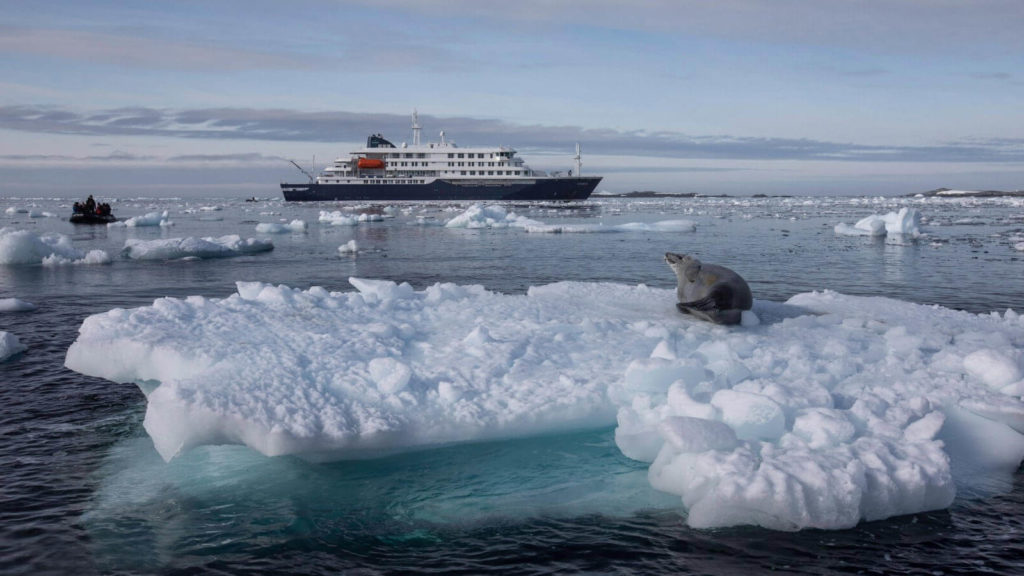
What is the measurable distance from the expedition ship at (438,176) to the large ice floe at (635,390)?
7084cm

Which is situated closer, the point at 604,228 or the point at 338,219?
the point at 604,228

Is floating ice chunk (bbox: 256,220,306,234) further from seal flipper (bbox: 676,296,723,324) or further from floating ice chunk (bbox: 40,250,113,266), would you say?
seal flipper (bbox: 676,296,723,324)

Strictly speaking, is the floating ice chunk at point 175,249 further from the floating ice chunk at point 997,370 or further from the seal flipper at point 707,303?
the floating ice chunk at point 997,370

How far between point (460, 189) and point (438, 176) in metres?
3.44

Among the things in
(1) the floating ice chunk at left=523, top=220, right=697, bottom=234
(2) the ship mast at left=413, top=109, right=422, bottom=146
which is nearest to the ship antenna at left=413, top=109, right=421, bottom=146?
(2) the ship mast at left=413, top=109, right=422, bottom=146

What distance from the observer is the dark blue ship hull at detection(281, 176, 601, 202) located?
78188 mm

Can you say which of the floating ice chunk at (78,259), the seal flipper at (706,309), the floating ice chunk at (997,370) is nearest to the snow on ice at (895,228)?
the seal flipper at (706,309)

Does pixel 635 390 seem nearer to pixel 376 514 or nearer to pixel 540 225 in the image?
pixel 376 514

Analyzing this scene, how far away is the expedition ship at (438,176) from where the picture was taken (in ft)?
257

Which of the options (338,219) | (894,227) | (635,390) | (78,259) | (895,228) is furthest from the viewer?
(338,219)

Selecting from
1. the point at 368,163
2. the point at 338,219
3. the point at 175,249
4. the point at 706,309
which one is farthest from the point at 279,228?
the point at 368,163

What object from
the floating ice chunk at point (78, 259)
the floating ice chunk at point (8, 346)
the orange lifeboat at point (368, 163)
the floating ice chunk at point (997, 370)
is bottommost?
the floating ice chunk at point (8, 346)

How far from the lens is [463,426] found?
18.2 ft

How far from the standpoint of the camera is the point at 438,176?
80.0m
